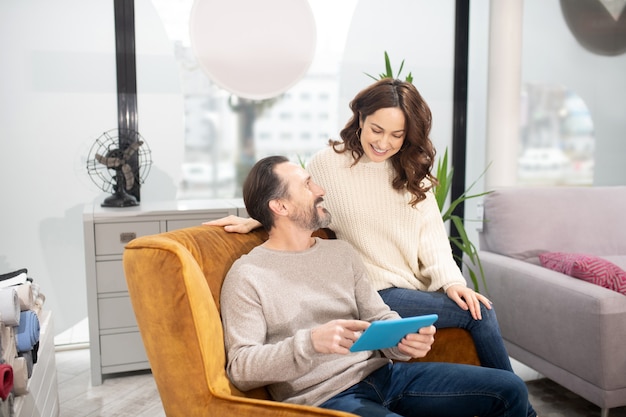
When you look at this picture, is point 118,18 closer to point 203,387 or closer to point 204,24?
point 204,24

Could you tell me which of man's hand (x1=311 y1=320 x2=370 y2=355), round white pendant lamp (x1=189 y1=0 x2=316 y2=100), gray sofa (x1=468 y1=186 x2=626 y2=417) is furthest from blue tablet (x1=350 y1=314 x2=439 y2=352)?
round white pendant lamp (x1=189 y1=0 x2=316 y2=100)

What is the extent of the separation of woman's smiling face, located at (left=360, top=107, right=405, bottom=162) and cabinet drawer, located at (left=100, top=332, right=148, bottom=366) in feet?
4.95

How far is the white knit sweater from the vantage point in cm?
199

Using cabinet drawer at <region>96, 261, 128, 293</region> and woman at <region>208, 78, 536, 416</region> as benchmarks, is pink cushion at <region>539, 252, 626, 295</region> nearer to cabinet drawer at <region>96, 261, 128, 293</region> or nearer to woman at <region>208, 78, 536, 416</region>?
woman at <region>208, 78, 536, 416</region>

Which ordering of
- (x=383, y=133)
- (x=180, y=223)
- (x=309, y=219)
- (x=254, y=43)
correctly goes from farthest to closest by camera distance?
(x=254, y=43) → (x=180, y=223) → (x=383, y=133) → (x=309, y=219)

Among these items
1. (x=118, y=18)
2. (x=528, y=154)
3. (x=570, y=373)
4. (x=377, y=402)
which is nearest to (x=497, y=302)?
(x=570, y=373)

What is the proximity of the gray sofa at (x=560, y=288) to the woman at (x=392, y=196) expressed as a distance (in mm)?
607

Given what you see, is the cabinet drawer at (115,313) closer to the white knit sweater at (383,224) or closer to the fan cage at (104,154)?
the fan cage at (104,154)

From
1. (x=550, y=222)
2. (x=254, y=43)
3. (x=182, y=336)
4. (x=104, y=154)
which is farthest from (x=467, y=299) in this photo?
(x=104, y=154)

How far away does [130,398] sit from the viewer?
259 centimetres

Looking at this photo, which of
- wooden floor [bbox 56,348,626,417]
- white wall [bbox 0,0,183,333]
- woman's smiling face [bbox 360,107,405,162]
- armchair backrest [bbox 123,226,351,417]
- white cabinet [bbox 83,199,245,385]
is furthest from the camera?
white wall [bbox 0,0,183,333]

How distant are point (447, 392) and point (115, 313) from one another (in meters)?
1.77

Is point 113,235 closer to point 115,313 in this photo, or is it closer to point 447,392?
point 115,313

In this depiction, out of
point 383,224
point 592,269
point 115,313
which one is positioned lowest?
point 115,313
